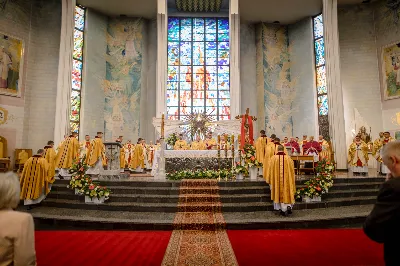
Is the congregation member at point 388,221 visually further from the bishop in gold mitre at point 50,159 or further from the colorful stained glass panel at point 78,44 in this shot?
the colorful stained glass panel at point 78,44

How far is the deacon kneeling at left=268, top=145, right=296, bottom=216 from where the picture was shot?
6305 mm

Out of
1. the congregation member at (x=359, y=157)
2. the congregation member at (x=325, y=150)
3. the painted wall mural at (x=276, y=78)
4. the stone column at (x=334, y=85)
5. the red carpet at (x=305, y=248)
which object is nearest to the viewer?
the red carpet at (x=305, y=248)

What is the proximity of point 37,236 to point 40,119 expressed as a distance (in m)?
10.5

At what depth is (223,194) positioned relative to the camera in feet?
23.7

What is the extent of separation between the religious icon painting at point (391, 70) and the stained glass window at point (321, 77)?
2.72 meters

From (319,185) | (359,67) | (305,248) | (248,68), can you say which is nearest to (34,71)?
(248,68)

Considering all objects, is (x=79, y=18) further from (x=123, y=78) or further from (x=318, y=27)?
(x=318, y=27)

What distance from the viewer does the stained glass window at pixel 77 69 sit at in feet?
47.8

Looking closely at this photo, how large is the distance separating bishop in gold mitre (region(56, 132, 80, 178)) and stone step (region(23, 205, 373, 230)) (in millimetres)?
3350

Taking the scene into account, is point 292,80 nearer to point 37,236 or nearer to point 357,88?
point 357,88

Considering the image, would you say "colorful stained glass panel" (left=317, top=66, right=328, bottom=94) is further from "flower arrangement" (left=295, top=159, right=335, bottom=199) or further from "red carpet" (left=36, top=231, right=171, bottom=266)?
"red carpet" (left=36, top=231, right=171, bottom=266)

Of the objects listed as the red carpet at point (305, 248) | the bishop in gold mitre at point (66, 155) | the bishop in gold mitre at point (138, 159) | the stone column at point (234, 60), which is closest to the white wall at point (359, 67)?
the stone column at point (234, 60)

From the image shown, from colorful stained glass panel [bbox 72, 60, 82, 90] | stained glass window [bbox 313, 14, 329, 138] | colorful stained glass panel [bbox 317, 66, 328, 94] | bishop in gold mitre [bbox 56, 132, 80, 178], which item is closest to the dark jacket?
bishop in gold mitre [bbox 56, 132, 80, 178]

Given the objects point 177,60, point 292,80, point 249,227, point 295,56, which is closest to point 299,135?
point 292,80
